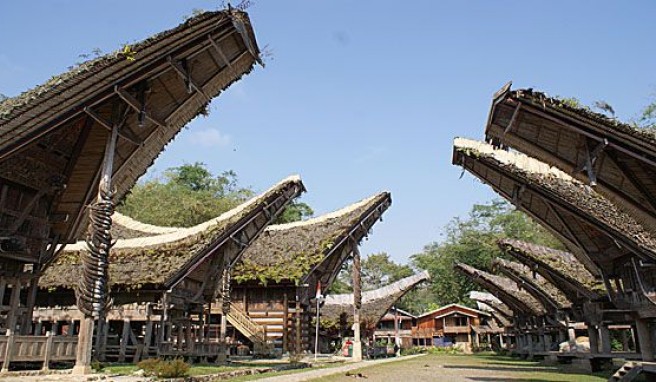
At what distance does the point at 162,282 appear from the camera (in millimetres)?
14727

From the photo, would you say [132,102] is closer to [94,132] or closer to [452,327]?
[94,132]

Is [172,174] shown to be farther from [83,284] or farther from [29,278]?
→ [83,284]

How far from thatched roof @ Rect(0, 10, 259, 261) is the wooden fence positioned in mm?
3534

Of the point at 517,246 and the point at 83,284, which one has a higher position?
the point at 517,246

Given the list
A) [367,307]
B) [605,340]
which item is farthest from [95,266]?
[367,307]

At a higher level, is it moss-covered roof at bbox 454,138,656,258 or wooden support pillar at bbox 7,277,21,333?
moss-covered roof at bbox 454,138,656,258

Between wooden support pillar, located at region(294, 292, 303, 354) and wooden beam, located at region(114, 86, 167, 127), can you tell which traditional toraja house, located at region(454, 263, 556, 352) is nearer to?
wooden support pillar, located at region(294, 292, 303, 354)

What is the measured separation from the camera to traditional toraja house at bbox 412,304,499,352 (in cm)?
4890

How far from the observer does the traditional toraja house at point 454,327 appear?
1925 inches

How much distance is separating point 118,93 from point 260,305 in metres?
15.9

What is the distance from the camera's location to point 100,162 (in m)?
13.0

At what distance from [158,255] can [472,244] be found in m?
46.1

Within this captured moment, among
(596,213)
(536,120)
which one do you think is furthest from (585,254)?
(536,120)

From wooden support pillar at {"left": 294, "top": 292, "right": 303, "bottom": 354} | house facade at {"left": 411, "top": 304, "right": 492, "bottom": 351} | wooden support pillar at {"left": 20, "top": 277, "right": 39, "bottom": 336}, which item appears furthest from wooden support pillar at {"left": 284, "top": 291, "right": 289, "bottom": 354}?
house facade at {"left": 411, "top": 304, "right": 492, "bottom": 351}
